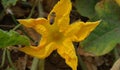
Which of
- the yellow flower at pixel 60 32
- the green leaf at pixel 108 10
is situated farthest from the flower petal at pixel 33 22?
the green leaf at pixel 108 10

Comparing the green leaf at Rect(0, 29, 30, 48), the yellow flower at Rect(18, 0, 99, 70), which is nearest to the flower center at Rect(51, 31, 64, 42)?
the yellow flower at Rect(18, 0, 99, 70)

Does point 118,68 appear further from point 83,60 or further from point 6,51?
point 6,51

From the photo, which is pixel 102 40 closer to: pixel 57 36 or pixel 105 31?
pixel 105 31

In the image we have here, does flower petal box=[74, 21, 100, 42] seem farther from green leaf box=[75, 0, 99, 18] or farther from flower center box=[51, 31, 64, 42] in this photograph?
green leaf box=[75, 0, 99, 18]

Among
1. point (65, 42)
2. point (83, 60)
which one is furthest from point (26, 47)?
point (83, 60)

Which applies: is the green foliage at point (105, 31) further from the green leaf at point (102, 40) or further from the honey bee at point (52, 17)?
the honey bee at point (52, 17)
